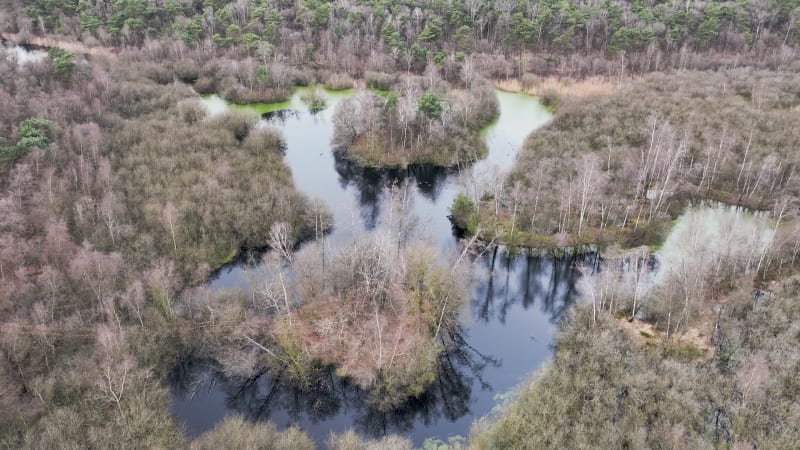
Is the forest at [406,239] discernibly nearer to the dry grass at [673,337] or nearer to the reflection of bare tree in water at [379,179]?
the dry grass at [673,337]

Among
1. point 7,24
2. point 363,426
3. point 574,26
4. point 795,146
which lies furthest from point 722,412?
point 7,24

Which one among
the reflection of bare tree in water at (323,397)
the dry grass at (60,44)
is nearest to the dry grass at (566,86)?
the reflection of bare tree in water at (323,397)

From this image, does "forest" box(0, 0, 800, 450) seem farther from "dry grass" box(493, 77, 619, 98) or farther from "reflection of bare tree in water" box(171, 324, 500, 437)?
"dry grass" box(493, 77, 619, 98)

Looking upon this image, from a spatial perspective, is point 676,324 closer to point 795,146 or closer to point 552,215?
point 552,215

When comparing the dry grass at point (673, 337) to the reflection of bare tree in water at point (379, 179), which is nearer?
the dry grass at point (673, 337)

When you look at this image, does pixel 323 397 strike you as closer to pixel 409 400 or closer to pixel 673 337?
pixel 409 400

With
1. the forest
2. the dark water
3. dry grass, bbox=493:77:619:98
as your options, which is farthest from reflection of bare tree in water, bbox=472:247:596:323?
dry grass, bbox=493:77:619:98
